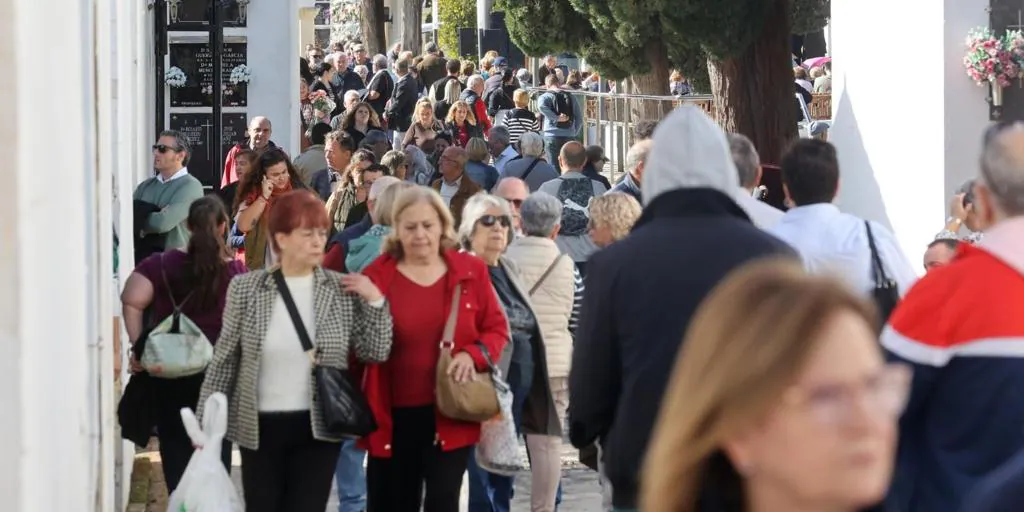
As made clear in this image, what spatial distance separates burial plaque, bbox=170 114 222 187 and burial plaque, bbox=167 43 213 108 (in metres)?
0.18

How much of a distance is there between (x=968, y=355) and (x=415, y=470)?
10.1 feet

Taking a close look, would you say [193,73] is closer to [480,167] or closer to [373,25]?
[480,167]

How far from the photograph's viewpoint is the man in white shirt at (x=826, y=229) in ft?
23.4

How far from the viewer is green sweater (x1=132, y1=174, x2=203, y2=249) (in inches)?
438

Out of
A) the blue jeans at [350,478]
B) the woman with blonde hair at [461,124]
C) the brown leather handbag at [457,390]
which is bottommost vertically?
the blue jeans at [350,478]

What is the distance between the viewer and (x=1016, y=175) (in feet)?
17.4

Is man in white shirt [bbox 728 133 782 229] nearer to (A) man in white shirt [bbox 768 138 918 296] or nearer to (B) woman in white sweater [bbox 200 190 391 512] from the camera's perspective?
(A) man in white shirt [bbox 768 138 918 296]

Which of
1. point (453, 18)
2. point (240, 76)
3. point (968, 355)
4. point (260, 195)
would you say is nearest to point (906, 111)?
point (260, 195)

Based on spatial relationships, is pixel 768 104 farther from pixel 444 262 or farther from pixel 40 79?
pixel 40 79

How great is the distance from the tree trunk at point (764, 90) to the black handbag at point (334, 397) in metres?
11.9

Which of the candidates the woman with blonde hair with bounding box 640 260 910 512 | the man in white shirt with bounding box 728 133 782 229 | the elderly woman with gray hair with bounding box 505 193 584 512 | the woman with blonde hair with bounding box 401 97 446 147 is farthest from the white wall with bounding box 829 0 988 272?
the woman with blonde hair with bounding box 640 260 910 512

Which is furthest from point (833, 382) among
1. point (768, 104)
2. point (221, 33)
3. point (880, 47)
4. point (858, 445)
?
point (221, 33)

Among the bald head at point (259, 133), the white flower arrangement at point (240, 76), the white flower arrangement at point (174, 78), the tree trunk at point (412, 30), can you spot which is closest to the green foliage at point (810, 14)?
the white flower arrangement at point (240, 76)

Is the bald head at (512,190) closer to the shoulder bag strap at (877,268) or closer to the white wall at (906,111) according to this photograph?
the shoulder bag strap at (877,268)
